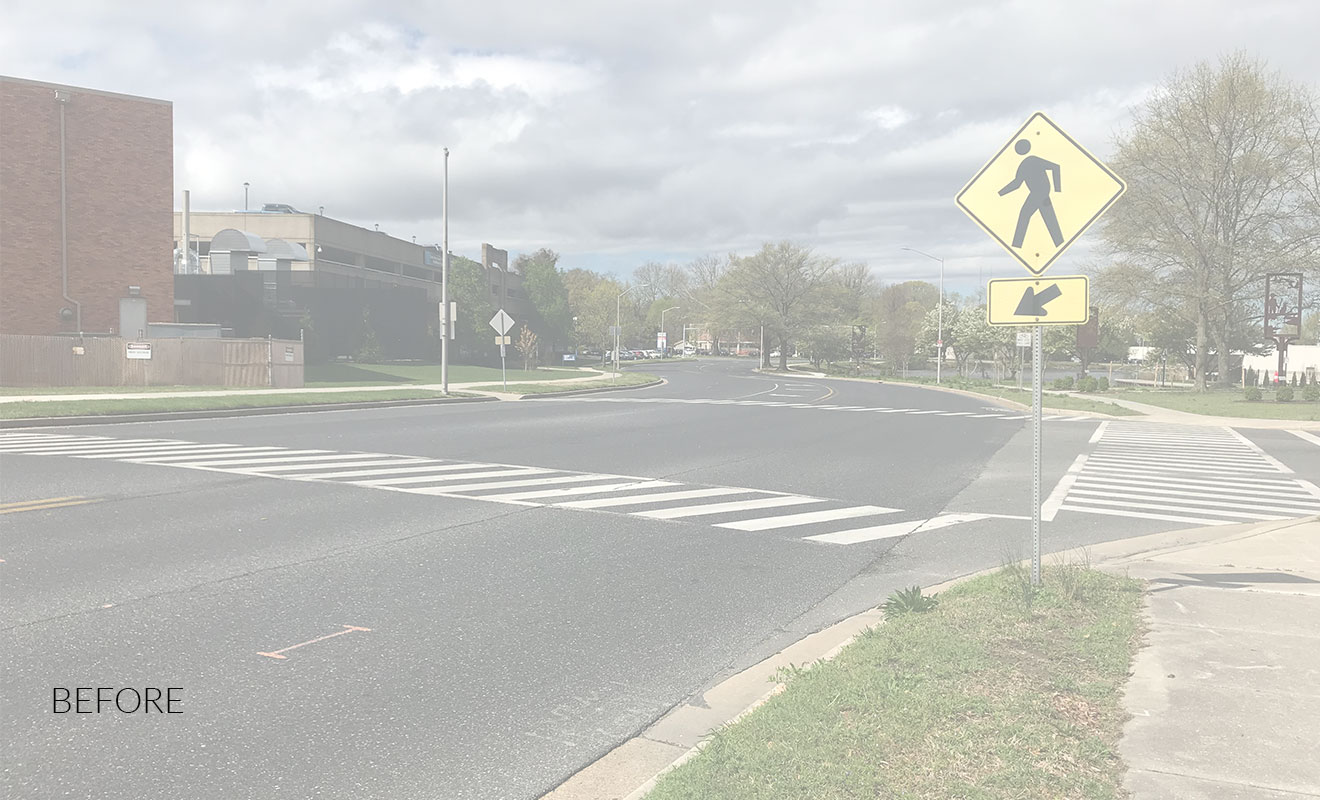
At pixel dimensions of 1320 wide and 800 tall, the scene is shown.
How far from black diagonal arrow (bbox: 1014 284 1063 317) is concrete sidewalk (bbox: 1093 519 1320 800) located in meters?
2.04

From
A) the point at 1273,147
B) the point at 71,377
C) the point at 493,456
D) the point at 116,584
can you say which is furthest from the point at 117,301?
the point at 1273,147

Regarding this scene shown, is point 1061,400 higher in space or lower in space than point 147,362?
lower

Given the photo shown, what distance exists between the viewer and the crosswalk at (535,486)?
9625 mm

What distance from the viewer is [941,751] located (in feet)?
12.2

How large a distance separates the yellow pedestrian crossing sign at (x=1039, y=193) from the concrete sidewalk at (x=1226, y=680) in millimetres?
2482

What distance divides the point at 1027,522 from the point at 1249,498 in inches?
157

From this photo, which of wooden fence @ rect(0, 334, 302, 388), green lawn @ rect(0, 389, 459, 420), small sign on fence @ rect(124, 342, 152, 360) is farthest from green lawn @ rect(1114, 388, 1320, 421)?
small sign on fence @ rect(124, 342, 152, 360)

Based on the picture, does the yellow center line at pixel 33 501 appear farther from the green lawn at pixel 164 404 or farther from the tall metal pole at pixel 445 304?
the tall metal pole at pixel 445 304

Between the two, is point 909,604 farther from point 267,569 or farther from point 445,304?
point 445,304

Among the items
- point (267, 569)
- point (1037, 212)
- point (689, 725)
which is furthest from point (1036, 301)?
point (267, 569)

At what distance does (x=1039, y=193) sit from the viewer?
608cm

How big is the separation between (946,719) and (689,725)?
3.86ft

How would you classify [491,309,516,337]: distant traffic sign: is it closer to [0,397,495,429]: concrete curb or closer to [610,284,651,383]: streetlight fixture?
[0,397,495,429]: concrete curb

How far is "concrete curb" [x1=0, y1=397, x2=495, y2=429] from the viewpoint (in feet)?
62.6
